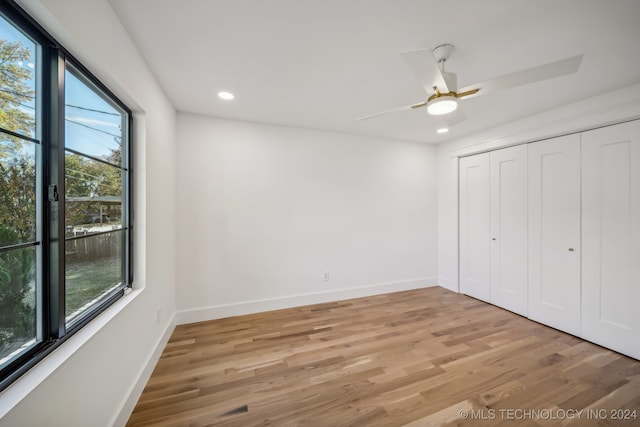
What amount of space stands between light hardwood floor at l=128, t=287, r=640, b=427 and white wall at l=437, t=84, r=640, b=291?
1314mm

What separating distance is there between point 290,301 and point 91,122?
265 cm

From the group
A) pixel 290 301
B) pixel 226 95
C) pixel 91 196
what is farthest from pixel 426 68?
pixel 290 301

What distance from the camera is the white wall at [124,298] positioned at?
2.87ft

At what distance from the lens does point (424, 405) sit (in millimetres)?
1604

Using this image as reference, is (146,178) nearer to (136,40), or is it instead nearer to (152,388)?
(136,40)

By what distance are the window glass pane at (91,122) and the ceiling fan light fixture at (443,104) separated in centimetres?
203

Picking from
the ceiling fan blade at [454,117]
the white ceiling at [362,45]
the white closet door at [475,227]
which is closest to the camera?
the white ceiling at [362,45]

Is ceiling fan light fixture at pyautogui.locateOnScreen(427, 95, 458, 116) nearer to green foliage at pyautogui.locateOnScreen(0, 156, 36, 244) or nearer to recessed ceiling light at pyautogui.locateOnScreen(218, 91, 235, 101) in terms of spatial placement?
recessed ceiling light at pyautogui.locateOnScreen(218, 91, 235, 101)

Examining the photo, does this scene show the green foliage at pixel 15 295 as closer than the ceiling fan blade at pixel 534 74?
Yes

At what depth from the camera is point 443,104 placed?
1.60 m

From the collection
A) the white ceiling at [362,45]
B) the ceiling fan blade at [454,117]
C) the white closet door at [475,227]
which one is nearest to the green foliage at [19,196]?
the white ceiling at [362,45]

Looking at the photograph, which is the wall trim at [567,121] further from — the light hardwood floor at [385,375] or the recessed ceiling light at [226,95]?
the recessed ceiling light at [226,95]

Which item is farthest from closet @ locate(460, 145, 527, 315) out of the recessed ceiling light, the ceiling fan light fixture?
the recessed ceiling light

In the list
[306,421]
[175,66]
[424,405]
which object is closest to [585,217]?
[424,405]
